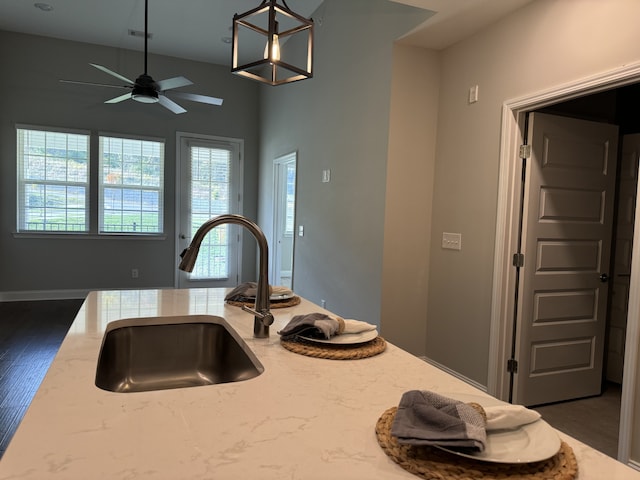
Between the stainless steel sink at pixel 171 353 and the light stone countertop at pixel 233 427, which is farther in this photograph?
the stainless steel sink at pixel 171 353

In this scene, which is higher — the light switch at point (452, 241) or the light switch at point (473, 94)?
the light switch at point (473, 94)

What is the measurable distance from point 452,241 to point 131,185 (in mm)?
4713

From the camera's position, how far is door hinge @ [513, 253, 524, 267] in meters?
2.94

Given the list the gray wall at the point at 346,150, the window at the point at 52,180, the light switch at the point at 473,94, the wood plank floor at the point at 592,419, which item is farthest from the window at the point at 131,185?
the wood plank floor at the point at 592,419

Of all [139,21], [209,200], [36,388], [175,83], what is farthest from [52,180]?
[36,388]

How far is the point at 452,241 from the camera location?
337cm

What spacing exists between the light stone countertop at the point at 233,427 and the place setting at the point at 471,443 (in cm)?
3

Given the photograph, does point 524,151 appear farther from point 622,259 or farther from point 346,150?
point 346,150

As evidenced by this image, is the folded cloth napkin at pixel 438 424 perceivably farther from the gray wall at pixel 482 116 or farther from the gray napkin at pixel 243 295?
the gray wall at pixel 482 116

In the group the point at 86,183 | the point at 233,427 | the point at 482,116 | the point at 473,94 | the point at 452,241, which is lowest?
the point at 233,427

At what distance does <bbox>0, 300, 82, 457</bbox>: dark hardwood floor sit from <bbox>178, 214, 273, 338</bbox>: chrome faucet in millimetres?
1885

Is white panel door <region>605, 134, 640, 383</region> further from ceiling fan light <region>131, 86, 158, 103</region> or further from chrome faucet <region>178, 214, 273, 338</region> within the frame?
ceiling fan light <region>131, 86, 158, 103</region>

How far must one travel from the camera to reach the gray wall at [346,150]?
3531mm

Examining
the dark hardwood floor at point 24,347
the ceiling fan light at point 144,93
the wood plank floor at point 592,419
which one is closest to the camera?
the wood plank floor at point 592,419
